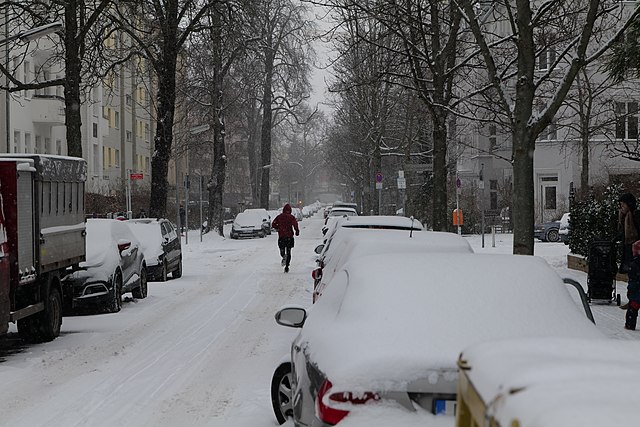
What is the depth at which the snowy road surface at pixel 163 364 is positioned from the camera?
8.60 m

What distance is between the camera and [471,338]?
5.50 m

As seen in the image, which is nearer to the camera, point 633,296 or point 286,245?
point 633,296

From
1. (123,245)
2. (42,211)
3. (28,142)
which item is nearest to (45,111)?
(28,142)

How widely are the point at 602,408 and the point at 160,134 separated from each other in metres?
30.6

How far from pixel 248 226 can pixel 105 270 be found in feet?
120

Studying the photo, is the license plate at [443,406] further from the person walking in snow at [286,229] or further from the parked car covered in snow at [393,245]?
the person walking in snow at [286,229]

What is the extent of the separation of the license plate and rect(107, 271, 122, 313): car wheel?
1300 cm

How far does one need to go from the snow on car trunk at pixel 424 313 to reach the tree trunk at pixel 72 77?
63.7 ft

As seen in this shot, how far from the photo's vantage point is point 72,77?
24.9m

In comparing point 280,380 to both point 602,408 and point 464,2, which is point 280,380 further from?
point 464,2

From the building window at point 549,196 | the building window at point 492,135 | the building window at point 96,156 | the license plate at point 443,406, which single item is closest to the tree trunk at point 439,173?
the license plate at point 443,406

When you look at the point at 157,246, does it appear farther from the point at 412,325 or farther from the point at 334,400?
the point at 334,400

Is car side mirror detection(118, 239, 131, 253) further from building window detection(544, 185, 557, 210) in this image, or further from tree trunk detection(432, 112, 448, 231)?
building window detection(544, 185, 557, 210)

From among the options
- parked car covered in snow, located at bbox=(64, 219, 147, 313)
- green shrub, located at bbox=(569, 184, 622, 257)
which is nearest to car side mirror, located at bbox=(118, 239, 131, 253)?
parked car covered in snow, located at bbox=(64, 219, 147, 313)
